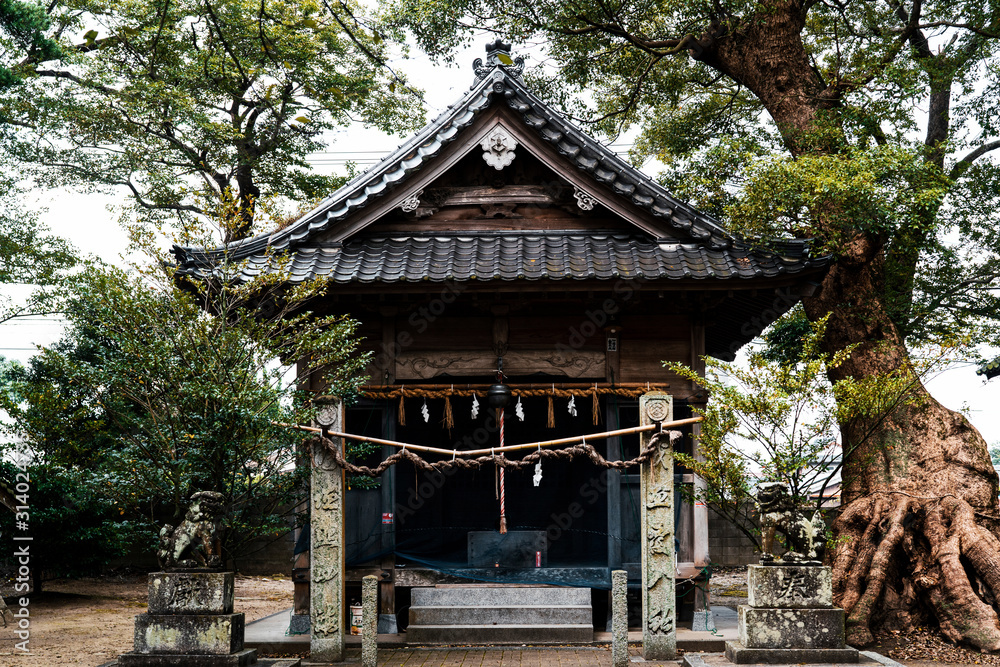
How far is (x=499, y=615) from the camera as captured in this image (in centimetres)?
1155

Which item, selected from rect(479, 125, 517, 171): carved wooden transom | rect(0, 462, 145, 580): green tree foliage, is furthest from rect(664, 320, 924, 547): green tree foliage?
rect(0, 462, 145, 580): green tree foliage

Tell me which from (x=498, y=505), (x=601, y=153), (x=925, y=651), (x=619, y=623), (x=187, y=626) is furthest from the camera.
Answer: (x=498, y=505)

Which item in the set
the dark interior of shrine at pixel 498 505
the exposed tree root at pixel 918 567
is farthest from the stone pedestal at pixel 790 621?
the dark interior of shrine at pixel 498 505

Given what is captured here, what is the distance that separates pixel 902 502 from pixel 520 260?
21.9 ft

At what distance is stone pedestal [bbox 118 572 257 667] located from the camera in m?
8.19

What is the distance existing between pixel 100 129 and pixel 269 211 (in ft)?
44.6

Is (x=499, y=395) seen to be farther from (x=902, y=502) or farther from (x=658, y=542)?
(x=902, y=502)

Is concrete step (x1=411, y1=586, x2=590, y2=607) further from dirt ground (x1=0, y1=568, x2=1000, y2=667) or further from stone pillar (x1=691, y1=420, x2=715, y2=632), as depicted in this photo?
dirt ground (x1=0, y1=568, x2=1000, y2=667)

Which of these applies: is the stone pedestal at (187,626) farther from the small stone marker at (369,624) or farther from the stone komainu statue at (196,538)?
the small stone marker at (369,624)

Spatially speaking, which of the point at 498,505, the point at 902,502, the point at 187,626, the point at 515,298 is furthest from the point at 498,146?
the point at 902,502

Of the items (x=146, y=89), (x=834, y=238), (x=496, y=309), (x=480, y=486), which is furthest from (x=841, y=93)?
(x=146, y=89)

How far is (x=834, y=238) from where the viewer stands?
12.1 m

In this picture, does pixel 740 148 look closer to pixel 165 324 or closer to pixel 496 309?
pixel 496 309

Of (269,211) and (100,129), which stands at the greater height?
(100,129)
